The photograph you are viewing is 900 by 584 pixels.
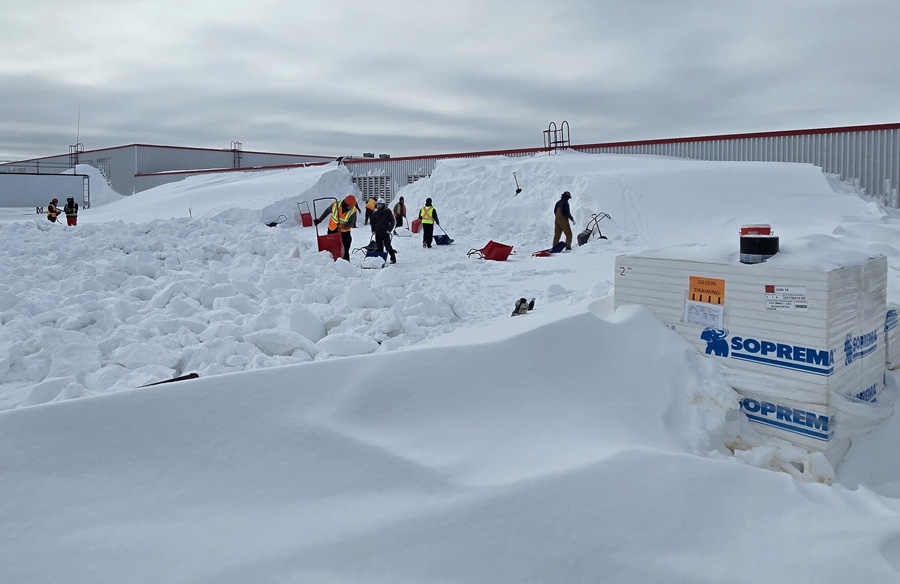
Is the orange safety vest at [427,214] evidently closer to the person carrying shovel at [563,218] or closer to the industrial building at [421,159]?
the person carrying shovel at [563,218]

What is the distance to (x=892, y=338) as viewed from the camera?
16.3 ft

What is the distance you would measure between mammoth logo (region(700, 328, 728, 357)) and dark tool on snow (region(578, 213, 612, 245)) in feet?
33.7

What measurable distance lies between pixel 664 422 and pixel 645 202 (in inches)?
522

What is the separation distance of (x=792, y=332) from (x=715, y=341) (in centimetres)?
47

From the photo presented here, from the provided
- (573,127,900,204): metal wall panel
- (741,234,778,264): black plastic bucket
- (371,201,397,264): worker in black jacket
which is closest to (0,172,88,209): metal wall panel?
(371,201,397,264): worker in black jacket

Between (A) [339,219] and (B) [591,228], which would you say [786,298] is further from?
(B) [591,228]

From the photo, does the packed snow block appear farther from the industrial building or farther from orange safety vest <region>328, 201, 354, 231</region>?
the industrial building

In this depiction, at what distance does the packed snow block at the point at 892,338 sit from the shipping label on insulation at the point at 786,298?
146 centimetres

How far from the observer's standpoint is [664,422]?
3750 mm

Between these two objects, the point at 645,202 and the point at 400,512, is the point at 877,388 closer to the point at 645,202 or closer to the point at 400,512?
the point at 400,512

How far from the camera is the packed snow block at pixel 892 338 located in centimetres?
490

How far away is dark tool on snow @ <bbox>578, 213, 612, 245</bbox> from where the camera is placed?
47.4 ft

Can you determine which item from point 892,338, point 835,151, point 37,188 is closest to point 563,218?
point 892,338

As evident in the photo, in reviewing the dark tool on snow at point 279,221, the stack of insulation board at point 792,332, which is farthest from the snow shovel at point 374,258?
the dark tool on snow at point 279,221
